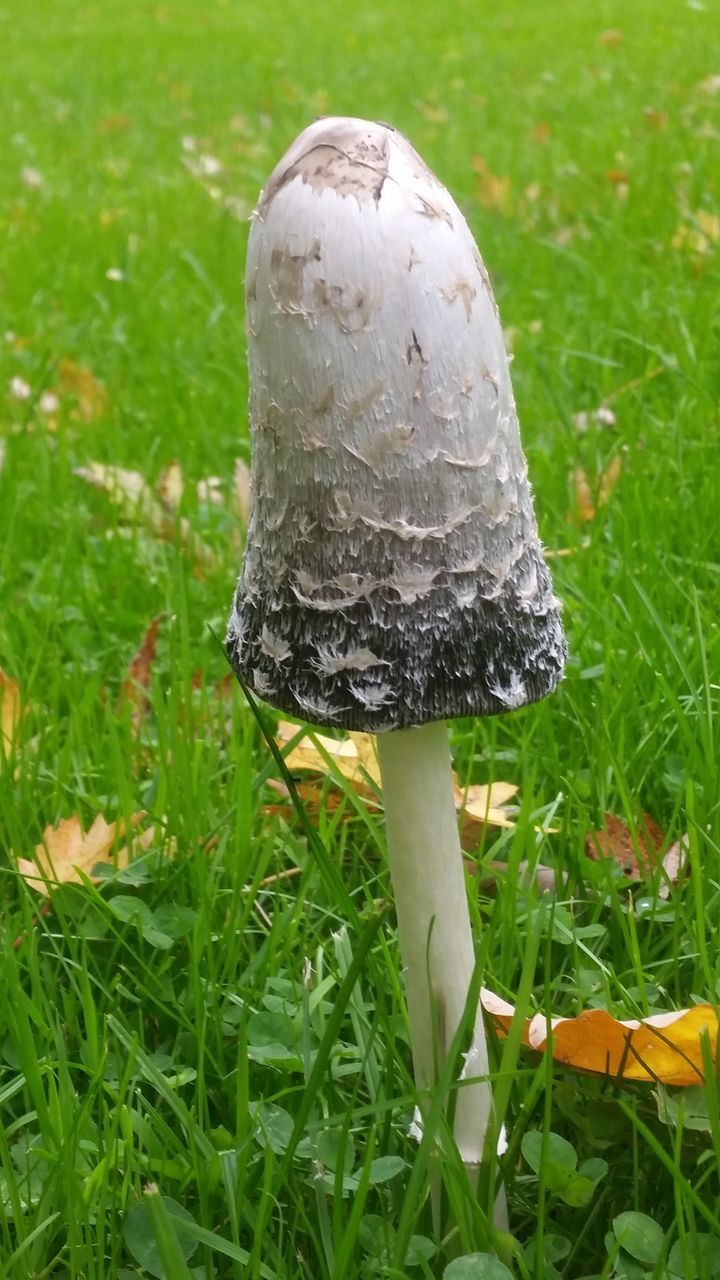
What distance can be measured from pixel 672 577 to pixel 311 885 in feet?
2.84

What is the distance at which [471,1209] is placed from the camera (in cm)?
132

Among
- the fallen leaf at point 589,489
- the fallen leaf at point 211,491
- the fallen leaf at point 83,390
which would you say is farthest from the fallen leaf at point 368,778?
the fallen leaf at point 83,390

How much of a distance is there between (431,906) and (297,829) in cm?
87

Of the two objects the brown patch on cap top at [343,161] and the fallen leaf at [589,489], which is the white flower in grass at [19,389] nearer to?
the fallen leaf at [589,489]

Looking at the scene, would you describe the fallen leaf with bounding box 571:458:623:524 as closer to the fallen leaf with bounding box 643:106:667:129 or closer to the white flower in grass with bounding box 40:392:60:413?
the white flower in grass with bounding box 40:392:60:413

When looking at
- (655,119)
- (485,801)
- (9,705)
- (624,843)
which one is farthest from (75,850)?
(655,119)

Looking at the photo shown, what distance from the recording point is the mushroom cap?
111 cm

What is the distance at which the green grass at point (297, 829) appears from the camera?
140 centimetres

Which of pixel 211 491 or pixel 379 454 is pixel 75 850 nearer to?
pixel 379 454

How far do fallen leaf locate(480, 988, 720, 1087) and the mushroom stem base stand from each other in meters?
0.10

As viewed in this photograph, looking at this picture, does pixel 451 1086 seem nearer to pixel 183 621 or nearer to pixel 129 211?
pixel 183 621

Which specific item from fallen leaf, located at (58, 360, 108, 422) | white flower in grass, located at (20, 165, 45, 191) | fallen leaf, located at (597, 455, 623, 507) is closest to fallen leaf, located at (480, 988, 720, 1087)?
fallen leaf, located at (597, 455, 623, 507)

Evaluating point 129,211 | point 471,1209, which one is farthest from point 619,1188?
point 129,211

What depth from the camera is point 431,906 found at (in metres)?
1.35
